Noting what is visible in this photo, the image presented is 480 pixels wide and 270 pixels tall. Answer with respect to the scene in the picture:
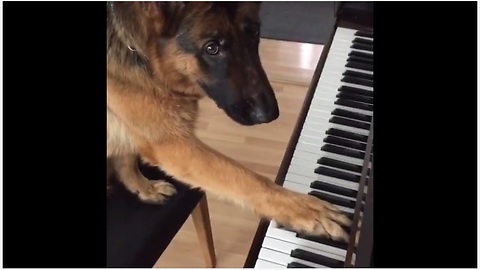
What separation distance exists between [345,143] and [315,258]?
8.3 inches

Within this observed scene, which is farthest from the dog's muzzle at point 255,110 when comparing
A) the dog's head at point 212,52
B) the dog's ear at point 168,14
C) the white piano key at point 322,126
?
the white piano key at point 322,126

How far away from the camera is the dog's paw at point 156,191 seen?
2.81ft

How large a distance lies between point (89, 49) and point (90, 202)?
0.20 metres

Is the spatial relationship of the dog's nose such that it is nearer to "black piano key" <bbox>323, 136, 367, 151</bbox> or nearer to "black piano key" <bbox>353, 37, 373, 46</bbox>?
"black piano key" <bbox>323, 136, 367, 151</bbox>

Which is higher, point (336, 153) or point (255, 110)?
point (255, 110)

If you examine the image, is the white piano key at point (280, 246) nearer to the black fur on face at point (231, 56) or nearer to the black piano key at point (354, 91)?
the black fur on face at point (231, 56)

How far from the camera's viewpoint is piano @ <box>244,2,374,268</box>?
836mm

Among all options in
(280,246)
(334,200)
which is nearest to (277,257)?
(280,246)

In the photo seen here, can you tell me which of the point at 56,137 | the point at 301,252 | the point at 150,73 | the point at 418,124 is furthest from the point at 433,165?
the point at 56,137

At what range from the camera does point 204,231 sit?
1.25m

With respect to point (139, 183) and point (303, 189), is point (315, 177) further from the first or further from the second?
point (139, 183)

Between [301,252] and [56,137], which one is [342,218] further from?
[56,137]

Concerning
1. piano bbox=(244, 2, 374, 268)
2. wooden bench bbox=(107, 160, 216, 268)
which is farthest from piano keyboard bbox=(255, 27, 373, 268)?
wooden bench bbox=(107, 160, 216, 268)

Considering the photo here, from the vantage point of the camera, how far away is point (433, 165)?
0.81 metres
